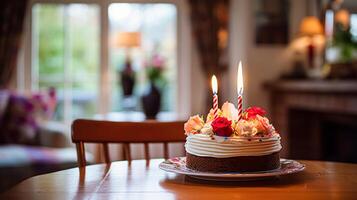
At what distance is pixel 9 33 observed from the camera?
17.6ft

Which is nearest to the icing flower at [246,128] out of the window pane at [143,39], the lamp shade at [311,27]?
the lamp shade at [311,27]

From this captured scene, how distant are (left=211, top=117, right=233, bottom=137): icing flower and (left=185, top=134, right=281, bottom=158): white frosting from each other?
1cm

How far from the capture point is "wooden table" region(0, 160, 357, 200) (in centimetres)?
113

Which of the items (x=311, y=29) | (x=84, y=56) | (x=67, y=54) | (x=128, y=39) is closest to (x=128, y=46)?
(x=128, y=39)

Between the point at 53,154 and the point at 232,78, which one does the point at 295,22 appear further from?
the point at 53,154

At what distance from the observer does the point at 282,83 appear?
485cm

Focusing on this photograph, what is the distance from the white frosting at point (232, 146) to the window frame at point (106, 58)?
4.24m

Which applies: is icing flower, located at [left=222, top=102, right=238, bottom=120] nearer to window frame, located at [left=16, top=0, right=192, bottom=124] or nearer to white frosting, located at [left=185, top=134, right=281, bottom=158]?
white frosting, located at [left=185, top=134, right=281, bottom=158]

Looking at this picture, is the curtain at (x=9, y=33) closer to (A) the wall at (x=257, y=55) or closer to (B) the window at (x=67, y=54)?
(B) the window at (x=67, y=54)

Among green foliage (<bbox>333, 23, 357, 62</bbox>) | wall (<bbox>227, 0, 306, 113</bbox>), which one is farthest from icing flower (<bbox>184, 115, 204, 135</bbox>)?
wall (<bbox>227, 0, 306, 113</bbox>)

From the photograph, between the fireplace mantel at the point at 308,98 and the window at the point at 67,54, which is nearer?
the fireplace mantel at the point at 308,98

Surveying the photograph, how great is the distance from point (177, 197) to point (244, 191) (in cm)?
16

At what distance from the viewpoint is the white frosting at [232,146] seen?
49.7 inches

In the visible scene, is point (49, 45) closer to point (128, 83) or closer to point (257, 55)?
point (128, 83)
